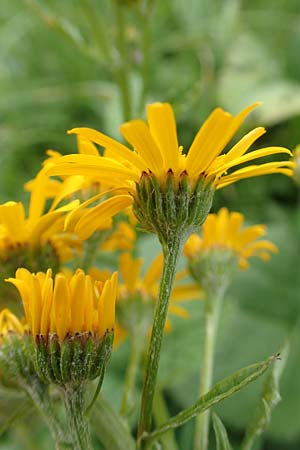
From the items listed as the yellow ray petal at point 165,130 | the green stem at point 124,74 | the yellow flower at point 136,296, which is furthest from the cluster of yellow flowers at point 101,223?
the green stem at point 124,74

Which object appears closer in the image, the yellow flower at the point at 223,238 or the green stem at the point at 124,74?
the yellow flower at the point at 223,238

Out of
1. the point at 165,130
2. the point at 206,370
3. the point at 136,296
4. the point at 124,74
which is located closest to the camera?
the point at 165,130

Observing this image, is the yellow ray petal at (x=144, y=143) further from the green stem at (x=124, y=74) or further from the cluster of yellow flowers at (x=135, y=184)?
the green stem at (x=124, y=74)

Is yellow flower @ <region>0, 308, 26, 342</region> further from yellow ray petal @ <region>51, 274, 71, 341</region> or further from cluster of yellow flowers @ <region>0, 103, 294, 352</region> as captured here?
yellow ray petal @ <region>51, 274, 71, 341</region>

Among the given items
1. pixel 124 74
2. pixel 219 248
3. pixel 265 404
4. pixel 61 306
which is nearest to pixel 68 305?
pixel 61 306

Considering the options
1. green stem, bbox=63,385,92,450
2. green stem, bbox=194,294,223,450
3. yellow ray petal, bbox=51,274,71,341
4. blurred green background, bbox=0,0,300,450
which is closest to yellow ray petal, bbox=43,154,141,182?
yellow ray petal, bbox=51,274,71,341

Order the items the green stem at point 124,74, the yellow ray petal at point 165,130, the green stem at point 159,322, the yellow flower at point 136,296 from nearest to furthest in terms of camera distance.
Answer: the yellow ray petal at point 165,130, the green stem at point 159,322, the yellow flower at point 136,296, the green stem at point 124,74

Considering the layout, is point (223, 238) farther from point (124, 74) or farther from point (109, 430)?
point (124, 74)
